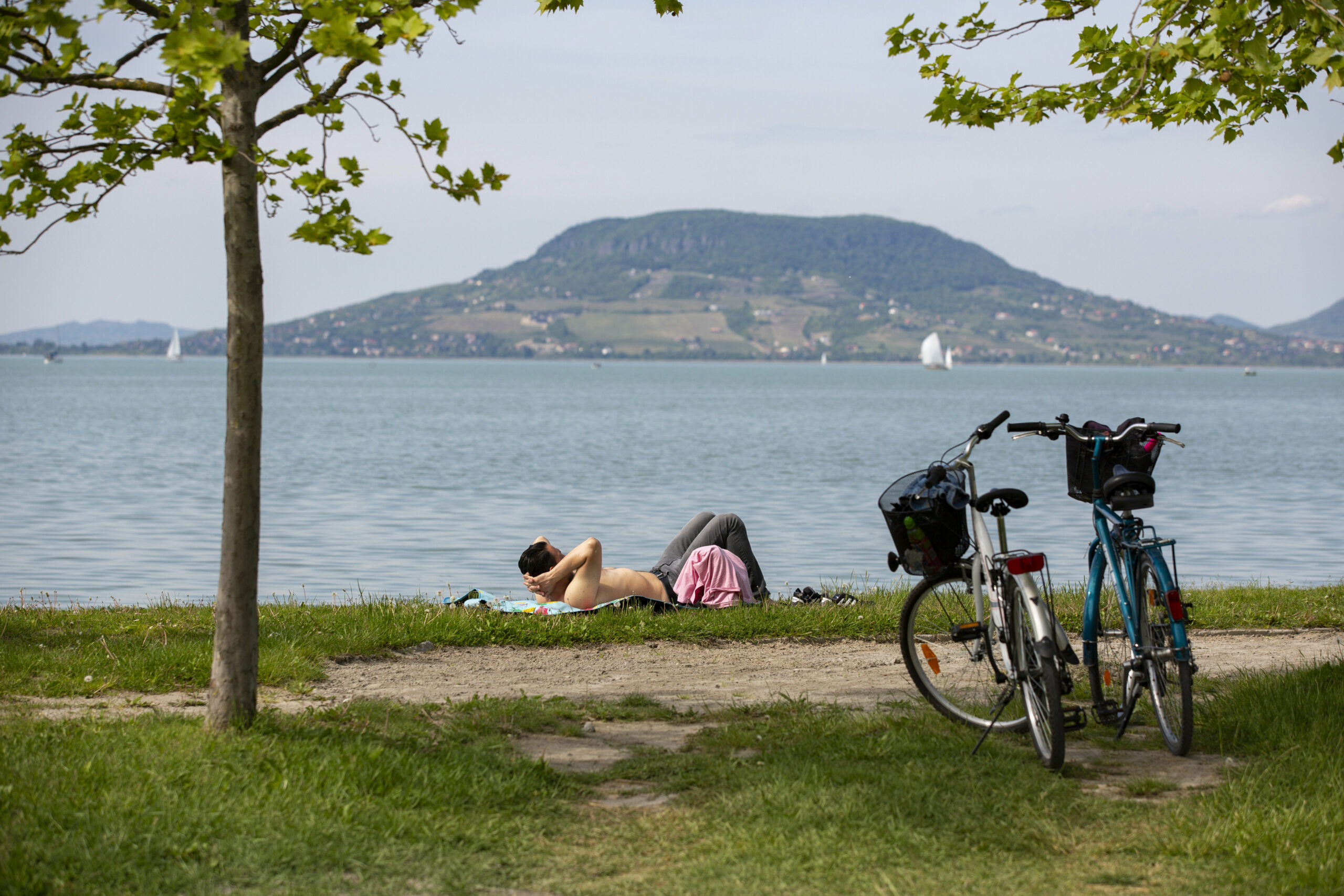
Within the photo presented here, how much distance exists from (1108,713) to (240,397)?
428 centimetres

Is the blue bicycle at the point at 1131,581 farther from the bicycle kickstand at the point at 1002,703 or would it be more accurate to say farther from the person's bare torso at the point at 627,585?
the person's bare torso at the point at 627,585

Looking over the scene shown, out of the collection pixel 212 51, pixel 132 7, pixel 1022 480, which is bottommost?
pixel 1022 480

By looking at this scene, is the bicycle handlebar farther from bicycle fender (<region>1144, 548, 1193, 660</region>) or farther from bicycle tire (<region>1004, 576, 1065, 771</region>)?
bicycle tire (<region>1004, 576, 1065, 771</region>)

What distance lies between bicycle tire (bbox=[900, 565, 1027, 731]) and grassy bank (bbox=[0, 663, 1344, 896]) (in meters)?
0.48

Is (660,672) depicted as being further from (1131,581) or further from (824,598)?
(1131,581)

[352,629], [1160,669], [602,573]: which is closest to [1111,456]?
[1160,669]

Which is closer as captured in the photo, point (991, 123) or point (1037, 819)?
point (1037, 819)

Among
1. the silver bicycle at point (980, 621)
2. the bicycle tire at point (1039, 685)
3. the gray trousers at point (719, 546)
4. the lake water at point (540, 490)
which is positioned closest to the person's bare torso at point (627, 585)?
the gray trousers at point (719, 546)

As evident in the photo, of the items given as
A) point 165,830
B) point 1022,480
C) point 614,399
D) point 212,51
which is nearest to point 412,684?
point 165,830

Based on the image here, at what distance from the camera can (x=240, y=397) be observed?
5.32 meters

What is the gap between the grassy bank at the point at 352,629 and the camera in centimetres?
716

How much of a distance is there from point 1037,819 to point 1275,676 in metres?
2.73

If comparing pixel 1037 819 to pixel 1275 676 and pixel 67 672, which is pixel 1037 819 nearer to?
pixel 1275 676

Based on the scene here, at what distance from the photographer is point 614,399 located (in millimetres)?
95875
